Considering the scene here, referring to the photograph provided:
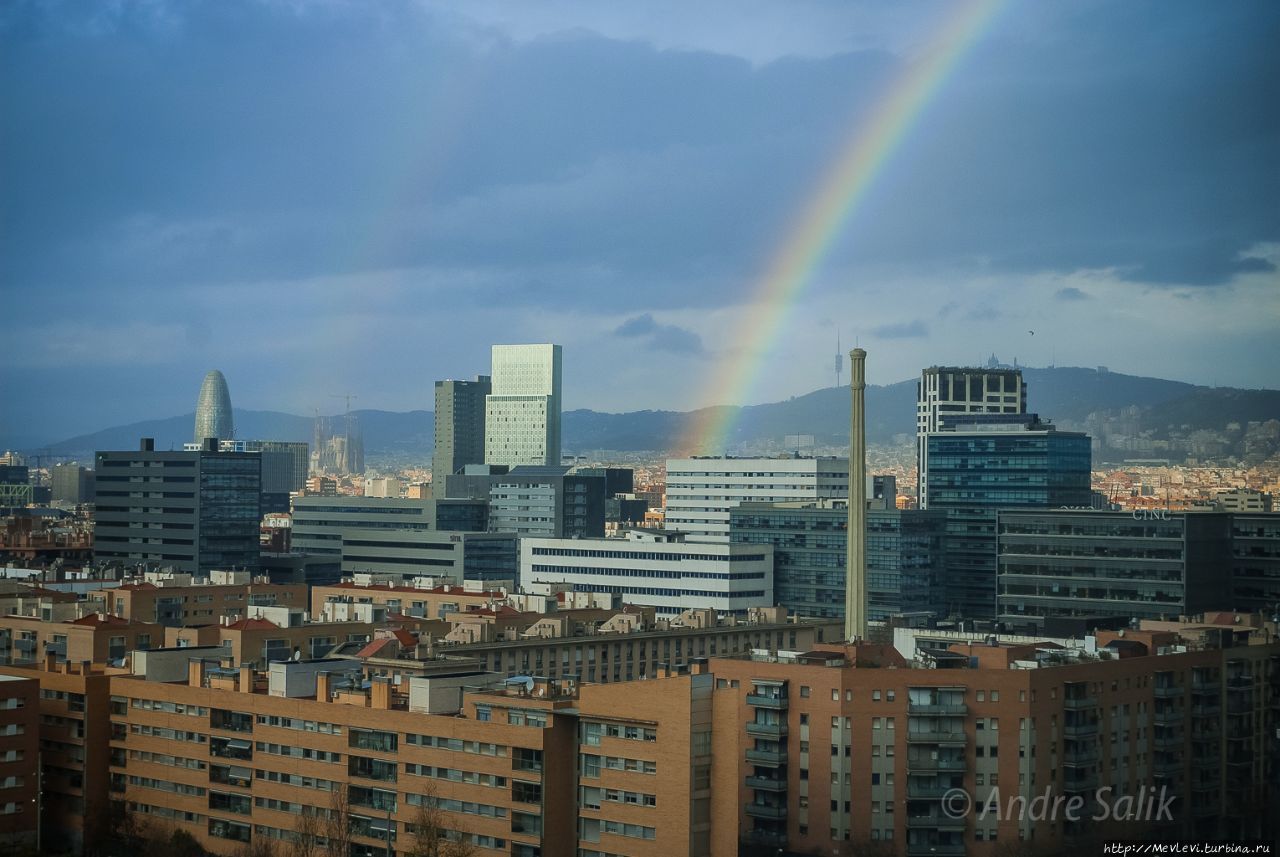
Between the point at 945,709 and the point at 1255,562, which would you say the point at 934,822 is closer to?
the point at 945,709

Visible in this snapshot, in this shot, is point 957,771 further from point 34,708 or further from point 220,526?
point 220,526

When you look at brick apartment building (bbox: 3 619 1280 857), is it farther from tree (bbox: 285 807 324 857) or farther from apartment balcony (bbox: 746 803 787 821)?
tree (bbox: 285 807 324 857)

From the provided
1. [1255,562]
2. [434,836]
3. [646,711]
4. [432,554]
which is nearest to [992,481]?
[1255,562]

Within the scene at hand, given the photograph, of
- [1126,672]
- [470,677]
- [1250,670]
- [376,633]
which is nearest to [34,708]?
[470,677]

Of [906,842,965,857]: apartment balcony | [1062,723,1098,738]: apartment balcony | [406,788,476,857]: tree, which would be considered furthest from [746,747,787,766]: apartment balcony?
[406,788,476,857]: tree

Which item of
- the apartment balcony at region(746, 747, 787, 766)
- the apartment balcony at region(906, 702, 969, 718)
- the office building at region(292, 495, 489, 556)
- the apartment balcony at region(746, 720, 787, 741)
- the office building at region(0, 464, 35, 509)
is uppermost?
the office building at region(0, 464, 35, 509)

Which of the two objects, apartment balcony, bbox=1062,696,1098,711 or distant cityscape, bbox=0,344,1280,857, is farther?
apartment balcony, bbox=1062,696,1098,711
